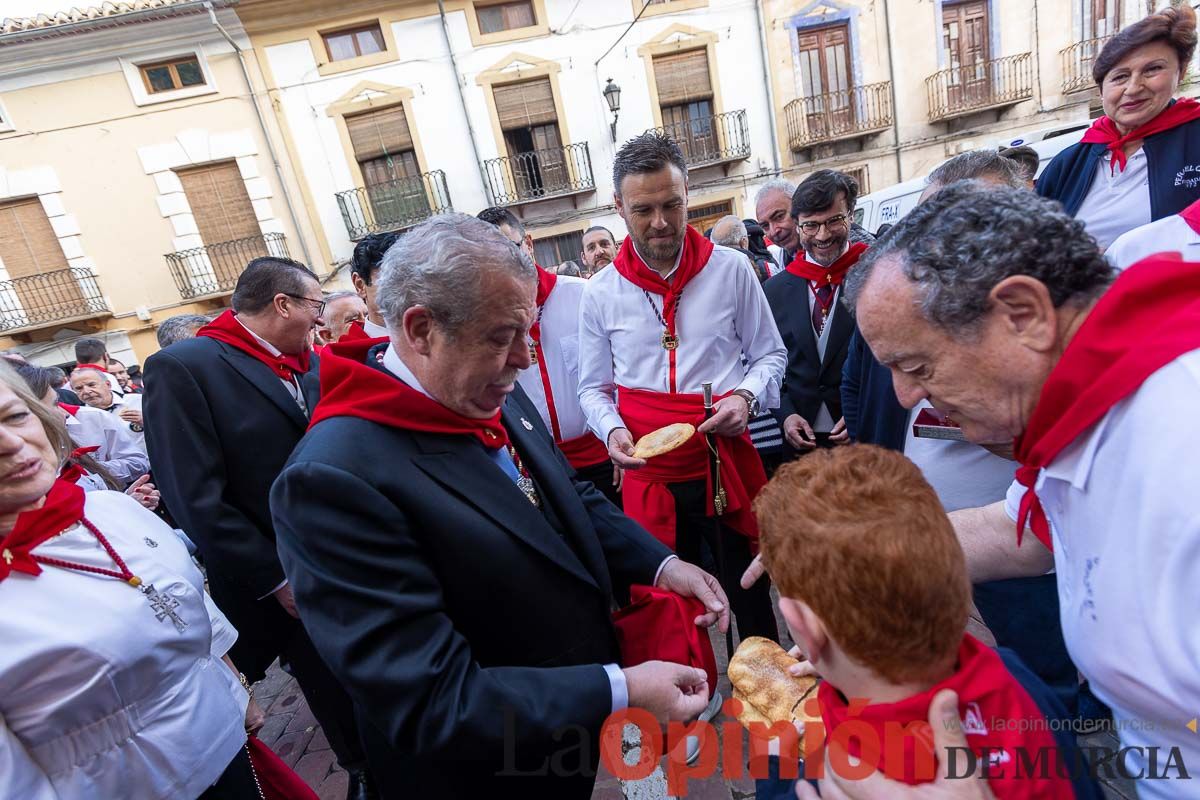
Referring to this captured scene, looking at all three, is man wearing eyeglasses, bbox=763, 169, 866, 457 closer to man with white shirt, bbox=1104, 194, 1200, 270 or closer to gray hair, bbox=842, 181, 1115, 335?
man with white shirt, bbox=1104, 194, 1200, 270

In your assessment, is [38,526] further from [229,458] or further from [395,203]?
[395,203]

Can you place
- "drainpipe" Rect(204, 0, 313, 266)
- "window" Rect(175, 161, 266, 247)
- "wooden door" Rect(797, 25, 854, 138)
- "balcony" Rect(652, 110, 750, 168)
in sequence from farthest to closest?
1. "balcony" Rect(652, 110, 750, 168)
2. "wooden door" Rect(797, 25, 854, 138)
3. "window" Rect(175, 161, 266, 247)
4. "drainpipe" Rect(204, 0, 313, 266)

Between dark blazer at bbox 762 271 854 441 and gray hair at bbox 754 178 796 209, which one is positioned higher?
gray hair at bbox 754 178 796 209

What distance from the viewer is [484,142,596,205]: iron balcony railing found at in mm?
13531

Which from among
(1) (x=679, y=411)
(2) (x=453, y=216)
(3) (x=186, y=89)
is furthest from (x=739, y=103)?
(2) (x=453, y=216)

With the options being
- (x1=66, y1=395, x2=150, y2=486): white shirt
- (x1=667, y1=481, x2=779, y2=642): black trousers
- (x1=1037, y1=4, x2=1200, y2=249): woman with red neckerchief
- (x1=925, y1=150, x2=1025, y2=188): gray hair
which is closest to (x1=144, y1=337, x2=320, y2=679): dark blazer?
(x1=667, y1=481, x2=779, y2=642): black trousers

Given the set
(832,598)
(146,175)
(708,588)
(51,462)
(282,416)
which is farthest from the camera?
(146,175)

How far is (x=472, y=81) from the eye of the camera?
1306 centimetres

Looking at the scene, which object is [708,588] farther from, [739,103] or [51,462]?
[739,103]

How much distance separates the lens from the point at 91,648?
1.31 metres

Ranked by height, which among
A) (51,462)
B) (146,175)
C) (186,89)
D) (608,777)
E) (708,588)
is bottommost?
(608,777)

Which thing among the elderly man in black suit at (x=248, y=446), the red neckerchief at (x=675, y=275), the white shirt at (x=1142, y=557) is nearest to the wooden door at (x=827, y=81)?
the red neckerchief at (x=675, y=275)

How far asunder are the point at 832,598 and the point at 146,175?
16.2 meters

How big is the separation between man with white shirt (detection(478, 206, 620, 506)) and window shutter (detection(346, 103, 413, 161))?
1223 centimetres
